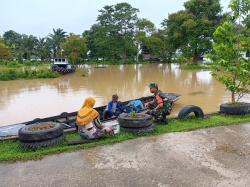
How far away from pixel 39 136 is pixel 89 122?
1126 millimetres

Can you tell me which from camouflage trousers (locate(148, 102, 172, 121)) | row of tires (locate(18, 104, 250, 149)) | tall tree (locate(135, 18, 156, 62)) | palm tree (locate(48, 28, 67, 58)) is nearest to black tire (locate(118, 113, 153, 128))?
row of tires (locate(18, 104, 250, 149))

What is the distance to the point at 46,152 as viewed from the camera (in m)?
6.09

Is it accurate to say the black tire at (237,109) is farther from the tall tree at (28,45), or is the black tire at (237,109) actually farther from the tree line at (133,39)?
the tall tree at (28,45)

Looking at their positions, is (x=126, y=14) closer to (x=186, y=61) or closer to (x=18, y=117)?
(x=186, y=61)

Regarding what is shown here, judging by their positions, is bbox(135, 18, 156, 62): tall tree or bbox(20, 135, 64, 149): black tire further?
bbox(135, 18, 156, 62): tall tree

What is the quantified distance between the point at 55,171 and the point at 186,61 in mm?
43523

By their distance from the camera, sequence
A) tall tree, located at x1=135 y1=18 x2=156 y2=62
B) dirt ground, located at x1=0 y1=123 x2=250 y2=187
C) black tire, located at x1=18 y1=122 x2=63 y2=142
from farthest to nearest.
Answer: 1. tall tree, located at x1=135 y1=18 x2=156 y2=62
2. black tire, located at x1=18 y1=122 x2=63 y2=142
3. dirt ground, located at x1=0 y1=123 x2=250 y2=187

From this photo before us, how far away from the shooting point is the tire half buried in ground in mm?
6297

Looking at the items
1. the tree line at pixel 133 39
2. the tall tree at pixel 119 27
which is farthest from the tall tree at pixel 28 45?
the tall tree at pixel 119 27

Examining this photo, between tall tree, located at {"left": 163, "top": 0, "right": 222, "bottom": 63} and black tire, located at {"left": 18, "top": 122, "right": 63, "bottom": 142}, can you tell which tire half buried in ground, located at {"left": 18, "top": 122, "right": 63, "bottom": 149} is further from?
tall tree, located at {"left": 163, "top": 0, "right": 222, "bottom": 63}

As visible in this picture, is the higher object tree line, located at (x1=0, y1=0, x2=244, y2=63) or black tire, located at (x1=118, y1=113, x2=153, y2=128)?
tree line, located at (x1=0, y1=0, x2=244, y2=63)

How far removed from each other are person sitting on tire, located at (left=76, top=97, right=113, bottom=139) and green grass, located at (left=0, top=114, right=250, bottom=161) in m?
0.19

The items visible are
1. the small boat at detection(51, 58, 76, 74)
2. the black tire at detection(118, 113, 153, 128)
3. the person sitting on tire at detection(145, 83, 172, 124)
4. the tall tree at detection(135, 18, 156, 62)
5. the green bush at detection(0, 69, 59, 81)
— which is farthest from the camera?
the tall tree at detection(135, 18, 156, 62)

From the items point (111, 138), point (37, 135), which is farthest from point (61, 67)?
point (37, 135)
